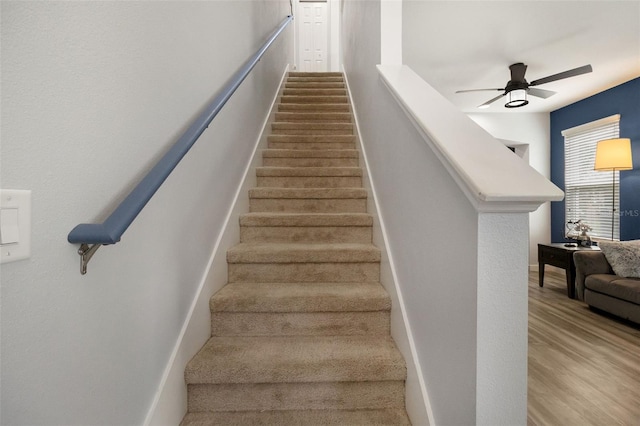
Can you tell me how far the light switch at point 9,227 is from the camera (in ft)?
1.64

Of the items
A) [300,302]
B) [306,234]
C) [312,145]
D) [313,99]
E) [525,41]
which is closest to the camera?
[300,302]

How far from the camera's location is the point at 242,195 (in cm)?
192

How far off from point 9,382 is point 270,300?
2.82 ft

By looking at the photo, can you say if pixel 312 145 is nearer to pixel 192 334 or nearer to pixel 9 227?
pixel 192 334

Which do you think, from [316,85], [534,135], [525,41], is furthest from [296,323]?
[534,135]

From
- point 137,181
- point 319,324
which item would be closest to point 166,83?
point 137,181

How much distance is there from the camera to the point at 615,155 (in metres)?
3.49

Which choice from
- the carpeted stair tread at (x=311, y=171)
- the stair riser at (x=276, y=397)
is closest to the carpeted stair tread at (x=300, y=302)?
the stair riser at (x=276, y=397)

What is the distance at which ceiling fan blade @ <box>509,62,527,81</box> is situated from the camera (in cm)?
334

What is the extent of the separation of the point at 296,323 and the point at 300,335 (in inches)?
2.2

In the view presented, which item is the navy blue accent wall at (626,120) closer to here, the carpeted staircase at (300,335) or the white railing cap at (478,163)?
the carpeted staircase at (300,335)

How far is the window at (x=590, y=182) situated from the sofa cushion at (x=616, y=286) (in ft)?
4.98

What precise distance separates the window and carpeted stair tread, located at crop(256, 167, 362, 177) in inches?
158

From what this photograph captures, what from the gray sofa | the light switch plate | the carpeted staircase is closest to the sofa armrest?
the gray sofa
